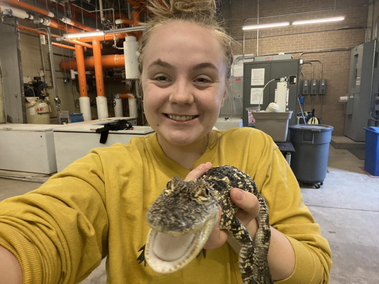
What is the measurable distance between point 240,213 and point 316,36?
8.77 meters

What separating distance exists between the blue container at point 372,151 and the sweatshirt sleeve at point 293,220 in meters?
4.20

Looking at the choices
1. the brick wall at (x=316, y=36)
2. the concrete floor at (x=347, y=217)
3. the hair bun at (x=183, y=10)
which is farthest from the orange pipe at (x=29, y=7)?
the hair bun at (x=183, y=10)

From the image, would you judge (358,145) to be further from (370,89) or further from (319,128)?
(319,128)

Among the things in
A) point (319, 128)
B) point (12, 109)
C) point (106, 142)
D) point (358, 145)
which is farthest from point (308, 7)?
point (12, 109)

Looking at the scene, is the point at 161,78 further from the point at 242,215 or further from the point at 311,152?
the point at 311,152

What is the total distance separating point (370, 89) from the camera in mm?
6344

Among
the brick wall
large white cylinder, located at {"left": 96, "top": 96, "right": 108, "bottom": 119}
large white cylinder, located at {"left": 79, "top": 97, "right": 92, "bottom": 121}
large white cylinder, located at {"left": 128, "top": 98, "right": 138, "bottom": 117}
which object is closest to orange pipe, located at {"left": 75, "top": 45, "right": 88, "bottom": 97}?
large white cylinder, located at {"left": 79, "top": 97, "right": 92, "bottom": 121}

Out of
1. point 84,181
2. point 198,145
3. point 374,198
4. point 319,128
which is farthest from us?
point 319,128

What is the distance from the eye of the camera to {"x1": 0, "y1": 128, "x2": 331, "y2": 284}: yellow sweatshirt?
0.61 meters

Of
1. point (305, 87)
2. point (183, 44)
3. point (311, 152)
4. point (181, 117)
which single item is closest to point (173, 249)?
point (181, 117)

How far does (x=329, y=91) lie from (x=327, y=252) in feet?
27.4

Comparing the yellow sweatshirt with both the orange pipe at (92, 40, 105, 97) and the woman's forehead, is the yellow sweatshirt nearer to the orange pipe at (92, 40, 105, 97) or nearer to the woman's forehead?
the woman's forehead

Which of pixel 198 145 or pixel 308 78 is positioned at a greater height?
pixel 308 78

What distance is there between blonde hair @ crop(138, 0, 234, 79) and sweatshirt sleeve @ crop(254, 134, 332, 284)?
49 cm
